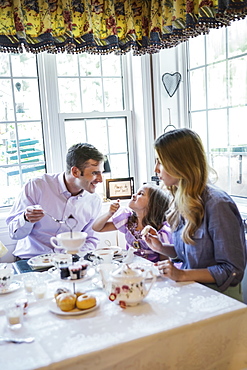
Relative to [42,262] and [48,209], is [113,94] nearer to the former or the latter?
[48,209]

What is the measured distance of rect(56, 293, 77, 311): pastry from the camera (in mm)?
1292

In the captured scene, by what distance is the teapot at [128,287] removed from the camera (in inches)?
51.6

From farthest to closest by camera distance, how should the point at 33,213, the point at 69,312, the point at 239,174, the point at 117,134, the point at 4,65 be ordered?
the point at 117,134
the point at 4,65
the point at 239,174
the point at 33,213
the point at 69,312

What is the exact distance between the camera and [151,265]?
5.75 feet

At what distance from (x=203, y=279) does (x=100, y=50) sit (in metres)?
2.04

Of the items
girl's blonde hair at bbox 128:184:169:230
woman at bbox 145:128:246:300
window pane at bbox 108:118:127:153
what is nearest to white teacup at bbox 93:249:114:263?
woman at bbox 145:128:246:300

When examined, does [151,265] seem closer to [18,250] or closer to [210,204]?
[210,204]

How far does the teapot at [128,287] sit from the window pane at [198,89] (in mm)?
1991

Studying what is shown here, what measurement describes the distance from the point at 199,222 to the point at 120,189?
160 cm

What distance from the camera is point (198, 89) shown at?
119 inches

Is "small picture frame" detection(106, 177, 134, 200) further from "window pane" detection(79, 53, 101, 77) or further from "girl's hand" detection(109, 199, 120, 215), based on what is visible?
"window pane" detection(79, 53, 101, 77)

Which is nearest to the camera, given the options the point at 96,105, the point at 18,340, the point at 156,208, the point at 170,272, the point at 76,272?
the point at 18,340

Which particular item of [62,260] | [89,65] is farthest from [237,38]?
[62,260]

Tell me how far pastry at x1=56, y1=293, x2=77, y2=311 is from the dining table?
0.09ft
